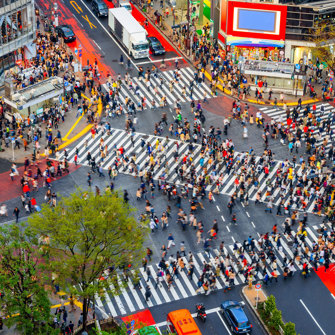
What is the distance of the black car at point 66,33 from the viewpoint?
105688 millimetres

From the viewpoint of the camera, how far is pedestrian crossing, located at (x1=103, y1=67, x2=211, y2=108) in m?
95.5

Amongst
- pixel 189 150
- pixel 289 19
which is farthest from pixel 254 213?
pixel 289 19

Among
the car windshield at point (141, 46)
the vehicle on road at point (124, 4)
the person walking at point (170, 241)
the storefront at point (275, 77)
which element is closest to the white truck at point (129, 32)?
the car windshield at point (141, 46)

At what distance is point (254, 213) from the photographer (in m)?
76.8

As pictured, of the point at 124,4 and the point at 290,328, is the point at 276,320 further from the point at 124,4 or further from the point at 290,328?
the point at 124,4

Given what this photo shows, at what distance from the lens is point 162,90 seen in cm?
9700

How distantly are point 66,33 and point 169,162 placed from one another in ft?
101

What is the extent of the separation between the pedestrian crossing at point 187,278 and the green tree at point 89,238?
14.7 ft

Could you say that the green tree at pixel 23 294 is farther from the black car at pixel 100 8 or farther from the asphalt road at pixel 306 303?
the black car at pixel 100 8

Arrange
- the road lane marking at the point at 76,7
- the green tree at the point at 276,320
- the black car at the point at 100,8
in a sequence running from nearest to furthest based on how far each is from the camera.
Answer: the green tree at the point at 276,320 < the black car at the point at 100,8 < the road lane marking at the point at 76,7

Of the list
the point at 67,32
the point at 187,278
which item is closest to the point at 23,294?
the point at 187,278

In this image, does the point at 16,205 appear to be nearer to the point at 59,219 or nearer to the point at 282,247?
the point at 59,219

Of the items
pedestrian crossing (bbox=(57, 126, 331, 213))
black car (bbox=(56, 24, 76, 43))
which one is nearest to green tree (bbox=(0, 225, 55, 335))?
pedestrian crossing (bbox=(57, 126, 331, 213))

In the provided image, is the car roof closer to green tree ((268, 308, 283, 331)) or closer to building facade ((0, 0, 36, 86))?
green tree ((268, 308, 283, 331))
